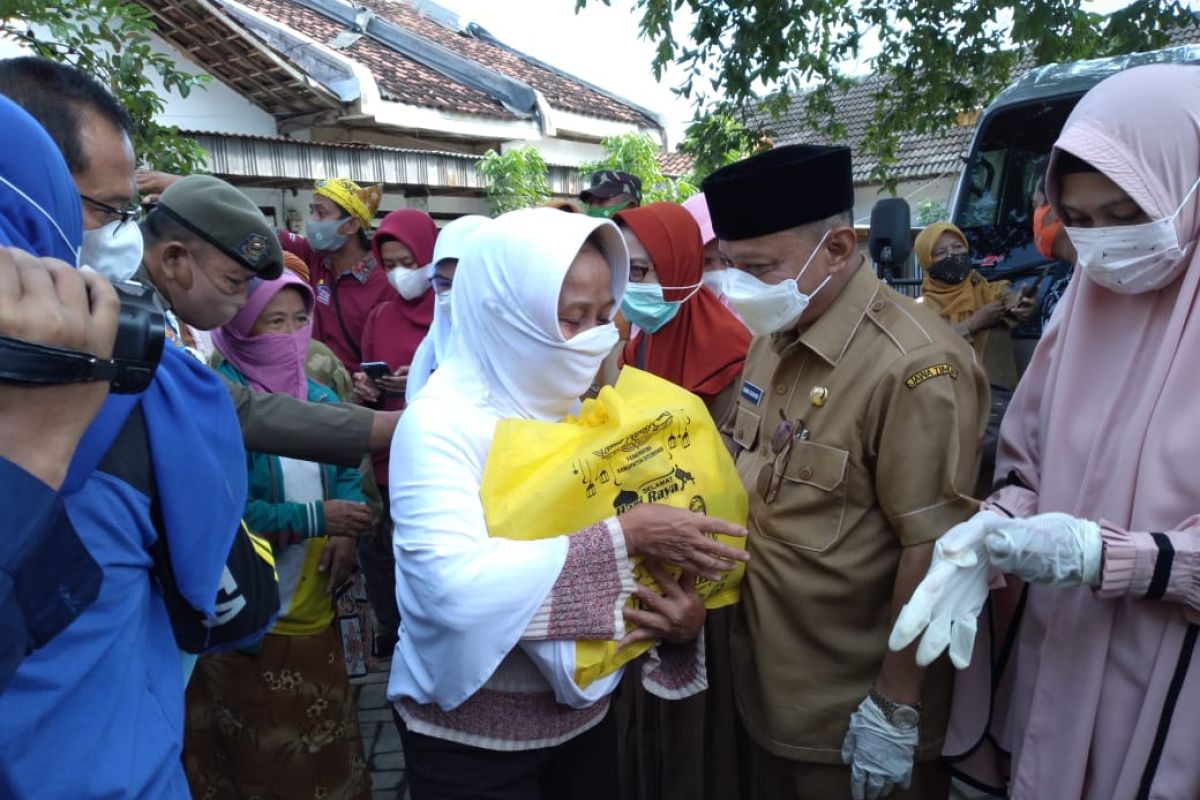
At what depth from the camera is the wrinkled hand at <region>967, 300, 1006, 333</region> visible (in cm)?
475

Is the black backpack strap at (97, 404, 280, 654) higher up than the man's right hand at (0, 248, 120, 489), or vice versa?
the man's right hand at (0, 248, 120, 489)

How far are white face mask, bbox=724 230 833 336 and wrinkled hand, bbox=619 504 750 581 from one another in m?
0.64

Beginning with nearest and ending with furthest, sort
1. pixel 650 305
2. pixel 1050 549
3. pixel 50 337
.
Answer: pixel 50 337
pixel 1050 549
pixel 650 305

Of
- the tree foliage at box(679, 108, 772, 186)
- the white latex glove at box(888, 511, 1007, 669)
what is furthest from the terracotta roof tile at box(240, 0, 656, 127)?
the white latex glove at box(888, 511, 1007, 669)

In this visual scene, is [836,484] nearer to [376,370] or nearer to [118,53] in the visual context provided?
[376,370]

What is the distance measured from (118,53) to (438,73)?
13951 mm

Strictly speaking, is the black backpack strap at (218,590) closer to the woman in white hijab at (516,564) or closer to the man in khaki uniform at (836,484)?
the woman in white hijab at (516,564)

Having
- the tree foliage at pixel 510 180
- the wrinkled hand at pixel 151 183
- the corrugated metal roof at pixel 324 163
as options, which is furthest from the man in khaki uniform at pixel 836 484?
the tree foliage at pixel 510 180

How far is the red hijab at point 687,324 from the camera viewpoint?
303 cm

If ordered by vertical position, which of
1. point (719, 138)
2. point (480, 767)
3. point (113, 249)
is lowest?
point (480, 767)

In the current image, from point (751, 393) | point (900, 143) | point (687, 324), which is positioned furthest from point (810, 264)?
point (900, 143)

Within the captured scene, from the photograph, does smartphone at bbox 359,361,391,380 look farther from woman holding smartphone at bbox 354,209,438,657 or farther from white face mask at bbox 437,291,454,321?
white face mask at bbox 437,291,454,321

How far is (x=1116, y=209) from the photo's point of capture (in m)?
1.63

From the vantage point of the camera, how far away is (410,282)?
448cm
